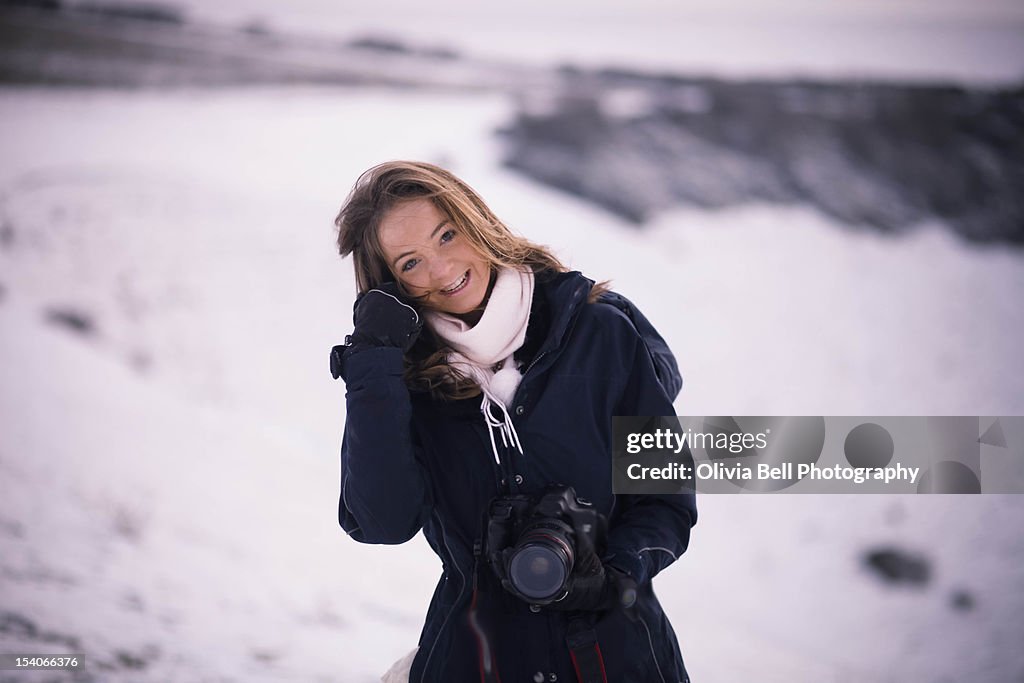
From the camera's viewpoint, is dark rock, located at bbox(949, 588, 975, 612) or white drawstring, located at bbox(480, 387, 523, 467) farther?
dark rock, located at bbox(949, 588, 975, 612)

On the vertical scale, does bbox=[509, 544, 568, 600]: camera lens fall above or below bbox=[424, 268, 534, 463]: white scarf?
below

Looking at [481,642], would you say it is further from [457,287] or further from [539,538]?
[457,287]

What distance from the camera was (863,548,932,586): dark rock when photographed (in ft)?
13.0

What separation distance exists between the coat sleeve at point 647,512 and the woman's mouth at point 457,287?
0.29m

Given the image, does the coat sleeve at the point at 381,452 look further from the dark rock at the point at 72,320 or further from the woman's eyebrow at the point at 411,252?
the dark rock at the point at 72,320

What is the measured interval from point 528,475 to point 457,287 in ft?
1.07

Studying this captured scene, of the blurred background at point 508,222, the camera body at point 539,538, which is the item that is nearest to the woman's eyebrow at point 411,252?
the camera body at point 539,538

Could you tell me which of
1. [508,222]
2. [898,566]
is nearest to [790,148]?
[898,566]

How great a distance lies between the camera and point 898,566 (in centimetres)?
403

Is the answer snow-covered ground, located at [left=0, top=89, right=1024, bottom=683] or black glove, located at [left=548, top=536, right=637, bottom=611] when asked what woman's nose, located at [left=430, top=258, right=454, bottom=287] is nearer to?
black glove, located at [left=548, top=536, right=637, bottom=611]

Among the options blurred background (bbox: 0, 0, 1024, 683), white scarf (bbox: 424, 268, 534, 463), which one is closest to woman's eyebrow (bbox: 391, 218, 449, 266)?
white scarf (bbox: 424, 268, 534, 463)

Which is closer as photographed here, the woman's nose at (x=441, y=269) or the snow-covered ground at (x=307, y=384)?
the woman's nose at (x=441, y=269)

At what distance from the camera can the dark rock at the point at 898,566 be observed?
396cm

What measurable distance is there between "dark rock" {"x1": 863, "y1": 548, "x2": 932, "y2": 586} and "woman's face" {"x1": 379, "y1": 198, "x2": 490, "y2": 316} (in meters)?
3.49
